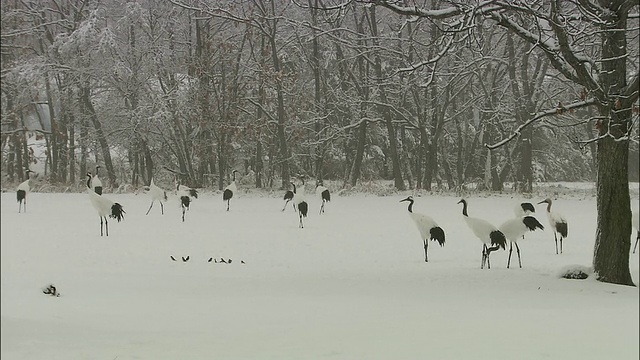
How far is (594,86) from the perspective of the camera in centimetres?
404

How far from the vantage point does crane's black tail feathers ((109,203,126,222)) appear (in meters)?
4.17

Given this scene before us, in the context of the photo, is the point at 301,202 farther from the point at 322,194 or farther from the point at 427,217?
the point at 427,217

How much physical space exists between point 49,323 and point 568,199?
13.4ft

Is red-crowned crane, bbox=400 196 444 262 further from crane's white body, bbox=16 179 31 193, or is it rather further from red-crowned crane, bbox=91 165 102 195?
crane's white body, bbox=16 179 31 193

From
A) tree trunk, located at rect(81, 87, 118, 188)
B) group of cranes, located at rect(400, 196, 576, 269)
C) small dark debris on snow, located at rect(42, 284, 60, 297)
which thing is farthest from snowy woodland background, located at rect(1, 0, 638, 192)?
small dark debris on snow, located at rect(42, 284, 60, 297)

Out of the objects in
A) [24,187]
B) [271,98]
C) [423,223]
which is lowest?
[423,223]

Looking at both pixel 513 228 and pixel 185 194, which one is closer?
pixel 185 194

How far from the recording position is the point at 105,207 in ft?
13.5

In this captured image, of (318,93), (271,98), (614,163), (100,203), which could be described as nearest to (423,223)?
(318,93)

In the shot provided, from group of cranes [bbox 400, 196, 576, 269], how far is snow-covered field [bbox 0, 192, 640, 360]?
72 mm

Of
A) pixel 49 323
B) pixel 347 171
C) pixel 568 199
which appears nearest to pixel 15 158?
pixel 49 323

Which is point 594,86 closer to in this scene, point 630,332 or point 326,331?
point 630,332

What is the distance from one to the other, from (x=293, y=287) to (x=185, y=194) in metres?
0.89

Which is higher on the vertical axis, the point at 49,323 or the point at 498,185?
the point at 498,185
